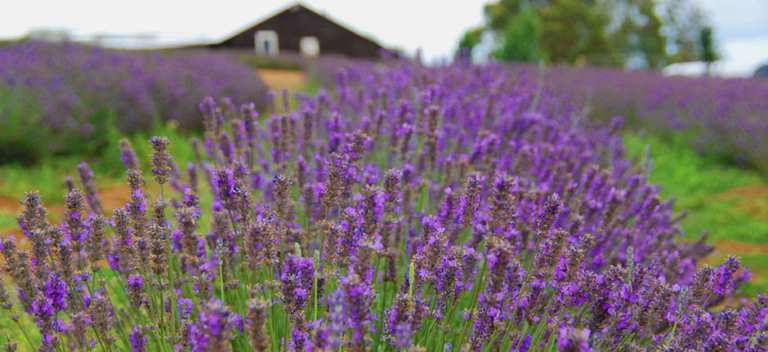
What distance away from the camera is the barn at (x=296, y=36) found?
92.1 feet

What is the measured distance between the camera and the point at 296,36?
1116 inches

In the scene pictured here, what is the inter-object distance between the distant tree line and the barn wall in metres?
7.78

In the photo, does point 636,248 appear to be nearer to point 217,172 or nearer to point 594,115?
point 217,172

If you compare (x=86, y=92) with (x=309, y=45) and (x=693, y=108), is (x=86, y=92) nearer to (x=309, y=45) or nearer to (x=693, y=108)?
(x=693, y=108)

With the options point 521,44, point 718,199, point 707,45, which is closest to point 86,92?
point 718,199

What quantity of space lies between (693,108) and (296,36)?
23.5m

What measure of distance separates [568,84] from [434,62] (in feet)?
14.2

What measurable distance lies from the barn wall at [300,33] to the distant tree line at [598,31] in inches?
306

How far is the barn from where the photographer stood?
28.1 m

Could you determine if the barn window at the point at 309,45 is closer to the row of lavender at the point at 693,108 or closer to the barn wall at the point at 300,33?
the barn wall at the point at 300,33

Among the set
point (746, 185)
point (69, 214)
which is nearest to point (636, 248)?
point (69, 214)

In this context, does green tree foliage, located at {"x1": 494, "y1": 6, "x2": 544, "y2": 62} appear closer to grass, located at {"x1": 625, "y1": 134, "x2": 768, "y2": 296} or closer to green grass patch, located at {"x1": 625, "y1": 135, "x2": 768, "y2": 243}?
green grass patch, located at {"x1": 625, "y1": 135, "x2": 768, "y2": 243}

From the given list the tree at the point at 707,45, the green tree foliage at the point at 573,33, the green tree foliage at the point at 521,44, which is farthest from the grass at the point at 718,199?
the tree at the point at 707,45

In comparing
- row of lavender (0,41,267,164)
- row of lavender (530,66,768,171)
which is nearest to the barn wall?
row of lavender (530,66,768,171)
